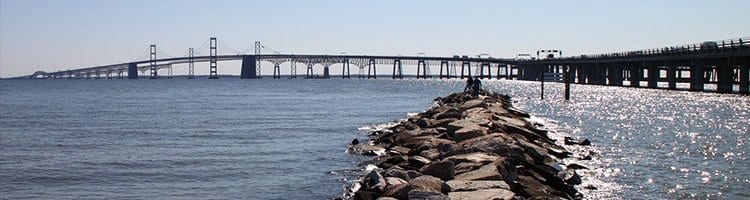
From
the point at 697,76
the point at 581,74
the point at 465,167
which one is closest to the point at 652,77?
the point at 697,76

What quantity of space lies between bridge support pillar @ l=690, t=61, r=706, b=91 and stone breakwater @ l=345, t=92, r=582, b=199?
51.0 meters

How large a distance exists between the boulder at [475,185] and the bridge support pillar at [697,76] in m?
60.9

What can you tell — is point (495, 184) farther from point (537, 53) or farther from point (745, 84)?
point (537, 53)

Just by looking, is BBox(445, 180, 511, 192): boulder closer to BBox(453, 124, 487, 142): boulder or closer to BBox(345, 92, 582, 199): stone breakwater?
BBox(345, 92, 582, 199): stone breakwater

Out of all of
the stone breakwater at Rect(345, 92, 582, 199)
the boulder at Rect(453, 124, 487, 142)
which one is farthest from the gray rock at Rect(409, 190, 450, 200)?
the boulder at Rect(453, 124, 487, 142)

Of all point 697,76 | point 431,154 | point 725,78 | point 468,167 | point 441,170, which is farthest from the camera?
point 697,76

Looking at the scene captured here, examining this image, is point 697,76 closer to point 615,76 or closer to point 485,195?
point 615,76

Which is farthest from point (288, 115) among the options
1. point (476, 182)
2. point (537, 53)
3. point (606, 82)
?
point (537, 53)

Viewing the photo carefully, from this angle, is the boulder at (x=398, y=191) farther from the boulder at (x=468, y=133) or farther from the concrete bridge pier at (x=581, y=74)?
the concrete bridge pier at (x=581, y=74)

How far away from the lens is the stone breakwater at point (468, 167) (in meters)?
14.6

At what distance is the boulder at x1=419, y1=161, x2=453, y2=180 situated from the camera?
1634 centimetres

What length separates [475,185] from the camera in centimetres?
1484

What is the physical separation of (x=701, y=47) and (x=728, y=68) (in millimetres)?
2619

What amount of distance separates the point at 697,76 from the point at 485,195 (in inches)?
2627
